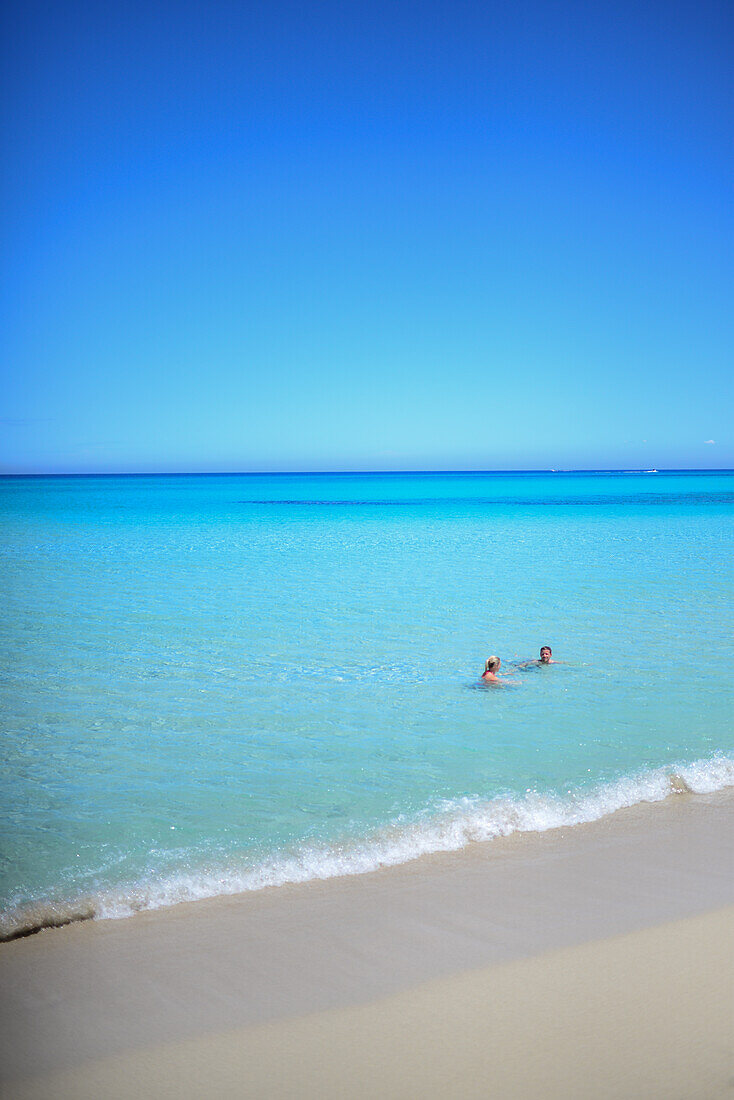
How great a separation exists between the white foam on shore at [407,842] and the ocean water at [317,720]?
0.02 meters

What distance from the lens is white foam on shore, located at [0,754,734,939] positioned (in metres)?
5.07

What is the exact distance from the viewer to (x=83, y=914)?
500 cm

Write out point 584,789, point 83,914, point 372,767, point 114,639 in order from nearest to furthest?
point 83,914 → point 584,789 → point 372,767 → point 114,639

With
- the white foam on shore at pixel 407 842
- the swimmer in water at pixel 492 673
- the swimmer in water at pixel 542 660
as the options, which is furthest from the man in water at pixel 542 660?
the white foam on shore at pixel 407 842

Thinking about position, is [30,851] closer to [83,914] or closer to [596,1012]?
[83,914]

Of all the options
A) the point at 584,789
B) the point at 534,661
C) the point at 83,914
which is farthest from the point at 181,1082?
the point at 534,661

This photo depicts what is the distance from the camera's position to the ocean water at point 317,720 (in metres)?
5.89

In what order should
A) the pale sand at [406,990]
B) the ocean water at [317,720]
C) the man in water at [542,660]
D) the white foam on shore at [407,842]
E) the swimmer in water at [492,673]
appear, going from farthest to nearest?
the man in water at [542,660] < the swimmer in water at [492,673] < the ocean water at [317,720] < the white foam on shore at [407,842] < the pale sand at [406,990]

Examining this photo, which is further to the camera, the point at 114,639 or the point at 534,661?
the point at 114,639

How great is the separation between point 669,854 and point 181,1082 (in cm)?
383

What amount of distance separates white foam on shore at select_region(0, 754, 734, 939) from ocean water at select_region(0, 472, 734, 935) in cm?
2

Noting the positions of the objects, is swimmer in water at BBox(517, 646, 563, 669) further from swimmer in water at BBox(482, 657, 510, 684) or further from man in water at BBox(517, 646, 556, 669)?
swimmer in water at BBox(482, 657, 510, 684)

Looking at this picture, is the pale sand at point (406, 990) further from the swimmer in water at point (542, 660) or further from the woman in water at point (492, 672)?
the swimmer in water at point (542, 660)

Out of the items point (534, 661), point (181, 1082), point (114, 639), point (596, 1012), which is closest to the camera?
point (181, 1082)
